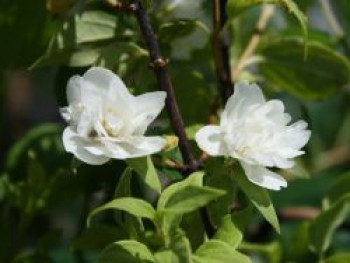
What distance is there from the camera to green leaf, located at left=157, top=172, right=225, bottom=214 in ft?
A: 2.27

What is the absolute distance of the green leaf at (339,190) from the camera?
99 cm

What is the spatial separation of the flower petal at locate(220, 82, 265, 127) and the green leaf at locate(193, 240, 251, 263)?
0.38ft

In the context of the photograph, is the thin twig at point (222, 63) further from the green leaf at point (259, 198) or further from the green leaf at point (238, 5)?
the green leaf at point (259, 198)

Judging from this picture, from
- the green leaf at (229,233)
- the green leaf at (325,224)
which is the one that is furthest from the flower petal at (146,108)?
the green leaf at (325,224)

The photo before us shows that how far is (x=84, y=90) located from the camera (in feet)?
2.50

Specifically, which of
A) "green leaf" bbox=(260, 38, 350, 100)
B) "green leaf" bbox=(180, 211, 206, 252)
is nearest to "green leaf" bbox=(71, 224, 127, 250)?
"green leaf" bbox=(180, 211, 206, 252)

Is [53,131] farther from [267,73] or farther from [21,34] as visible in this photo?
[267,73]

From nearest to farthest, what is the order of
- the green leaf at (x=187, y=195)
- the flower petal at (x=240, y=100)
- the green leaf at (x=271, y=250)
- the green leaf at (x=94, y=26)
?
the green leaf at (x=187, y=195) → the flower petal at (x=240, y=100) → the green leaf at (x=94, y=26) → the green leaf at (x=271, y=250)

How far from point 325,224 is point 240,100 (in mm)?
222

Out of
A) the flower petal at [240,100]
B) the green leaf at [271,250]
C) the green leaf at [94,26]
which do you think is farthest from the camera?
the green leaf at [271,250]

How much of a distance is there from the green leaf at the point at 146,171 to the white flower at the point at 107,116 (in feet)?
0.03

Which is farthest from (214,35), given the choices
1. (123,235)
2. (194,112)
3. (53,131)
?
(53,131)

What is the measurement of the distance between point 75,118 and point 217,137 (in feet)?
0.40

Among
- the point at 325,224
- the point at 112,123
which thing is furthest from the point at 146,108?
the point at 325,224
